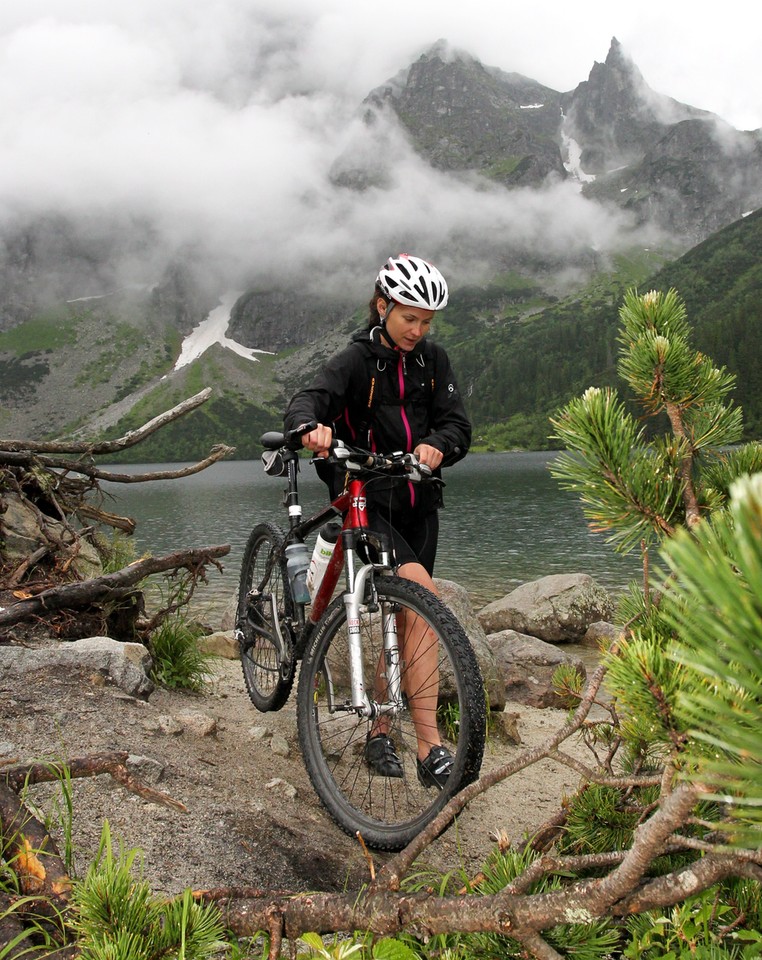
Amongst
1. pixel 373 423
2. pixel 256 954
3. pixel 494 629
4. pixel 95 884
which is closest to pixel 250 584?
pixel 373 423

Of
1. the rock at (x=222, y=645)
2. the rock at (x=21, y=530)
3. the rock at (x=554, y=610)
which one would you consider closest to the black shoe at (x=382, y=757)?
the rock at (x=21, y=530)

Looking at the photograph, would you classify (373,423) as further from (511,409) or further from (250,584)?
(511,409)

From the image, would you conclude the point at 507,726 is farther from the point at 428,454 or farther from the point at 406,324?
the point at 406,324

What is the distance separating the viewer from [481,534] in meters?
40.8

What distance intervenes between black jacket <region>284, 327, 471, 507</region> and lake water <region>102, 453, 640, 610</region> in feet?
3.75

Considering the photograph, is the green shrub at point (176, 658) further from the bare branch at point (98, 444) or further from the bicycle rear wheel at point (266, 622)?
the bare branch at point (98, 444)

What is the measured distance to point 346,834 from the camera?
3.83 m

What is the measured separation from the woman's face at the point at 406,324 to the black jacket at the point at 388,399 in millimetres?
114

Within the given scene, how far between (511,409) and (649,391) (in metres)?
185

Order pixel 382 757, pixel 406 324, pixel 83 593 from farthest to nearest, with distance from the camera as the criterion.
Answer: pixel 83 593 < pixel 406 324 < pixel 382 757

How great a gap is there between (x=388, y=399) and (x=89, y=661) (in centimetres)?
284

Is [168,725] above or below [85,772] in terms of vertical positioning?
below

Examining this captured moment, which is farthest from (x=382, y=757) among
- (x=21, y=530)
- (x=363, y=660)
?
(x=21, y=530)

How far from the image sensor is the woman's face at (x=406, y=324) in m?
4.70
